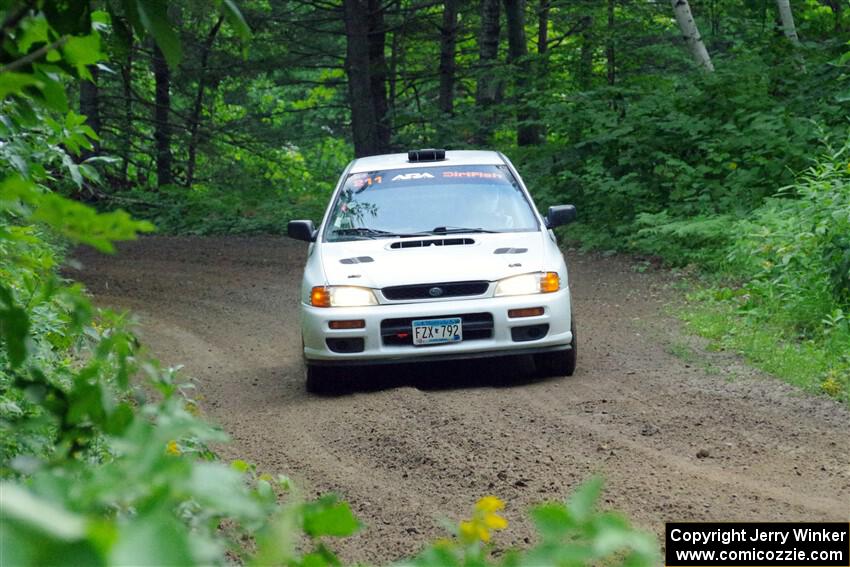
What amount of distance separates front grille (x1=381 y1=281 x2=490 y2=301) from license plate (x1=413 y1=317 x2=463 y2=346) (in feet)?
0.69

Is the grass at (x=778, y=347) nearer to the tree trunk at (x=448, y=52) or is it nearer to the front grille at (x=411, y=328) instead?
the front grille at (x=411, y=328)

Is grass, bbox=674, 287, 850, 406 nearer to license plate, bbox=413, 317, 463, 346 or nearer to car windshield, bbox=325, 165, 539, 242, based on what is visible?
car windshield, bbox=325, 165, 539, 242

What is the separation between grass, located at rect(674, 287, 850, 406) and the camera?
822 centimetres

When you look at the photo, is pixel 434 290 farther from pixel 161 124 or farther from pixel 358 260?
pixel 161 124

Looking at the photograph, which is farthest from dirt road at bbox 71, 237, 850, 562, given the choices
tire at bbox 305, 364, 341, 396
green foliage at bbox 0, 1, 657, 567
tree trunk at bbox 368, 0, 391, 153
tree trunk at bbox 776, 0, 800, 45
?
tree trunk at bbox 368, 0, 391, 153

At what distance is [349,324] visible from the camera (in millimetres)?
8539

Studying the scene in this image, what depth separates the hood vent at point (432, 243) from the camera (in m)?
9.13

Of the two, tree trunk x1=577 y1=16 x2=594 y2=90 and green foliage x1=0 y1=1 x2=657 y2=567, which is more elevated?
tree trunk x1=577 y1=16 x2=594 y2=90

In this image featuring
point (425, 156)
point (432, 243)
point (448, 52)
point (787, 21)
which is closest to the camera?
point (432, 243)

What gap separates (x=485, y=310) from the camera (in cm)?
851

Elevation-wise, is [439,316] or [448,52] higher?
[448,52]

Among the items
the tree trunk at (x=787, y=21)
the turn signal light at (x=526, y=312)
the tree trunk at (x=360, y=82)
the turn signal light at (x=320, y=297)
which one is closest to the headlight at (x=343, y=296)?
the turn signal light at (x=320, y=297)

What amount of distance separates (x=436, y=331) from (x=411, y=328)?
7.5 inches

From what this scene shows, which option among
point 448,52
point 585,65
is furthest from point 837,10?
point 448,52
